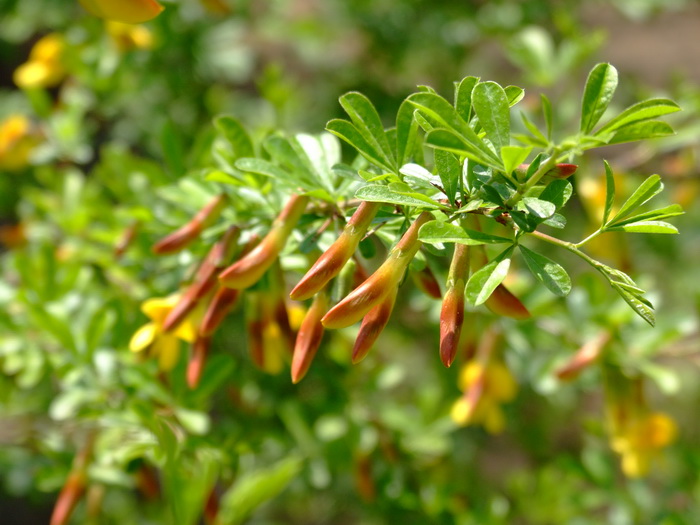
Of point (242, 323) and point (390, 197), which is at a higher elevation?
point (390, 197)

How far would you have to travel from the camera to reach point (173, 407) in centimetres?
88

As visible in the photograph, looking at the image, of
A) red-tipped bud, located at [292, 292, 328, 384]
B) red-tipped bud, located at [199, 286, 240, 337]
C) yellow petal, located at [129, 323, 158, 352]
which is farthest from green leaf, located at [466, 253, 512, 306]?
yellow petal, located at [129, 323, 158, 352]

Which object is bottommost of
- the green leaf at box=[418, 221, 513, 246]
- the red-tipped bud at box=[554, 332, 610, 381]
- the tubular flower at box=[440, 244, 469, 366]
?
the red-tipped bud at box=[554, 332, 610, 381]

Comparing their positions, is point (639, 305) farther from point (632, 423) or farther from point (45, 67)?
point (45, 67)

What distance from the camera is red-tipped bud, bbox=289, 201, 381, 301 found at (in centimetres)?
51

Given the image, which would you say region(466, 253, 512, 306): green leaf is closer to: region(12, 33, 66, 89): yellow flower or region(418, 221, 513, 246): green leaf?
region(418, 221, 513, 246): green leaf

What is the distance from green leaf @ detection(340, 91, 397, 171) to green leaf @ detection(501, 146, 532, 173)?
11 centimetres

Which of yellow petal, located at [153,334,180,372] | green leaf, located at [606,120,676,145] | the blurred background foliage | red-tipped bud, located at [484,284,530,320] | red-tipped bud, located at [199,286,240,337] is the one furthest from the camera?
the blurred background foliage

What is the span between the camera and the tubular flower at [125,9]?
0.58 metres

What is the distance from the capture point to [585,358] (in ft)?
3.04

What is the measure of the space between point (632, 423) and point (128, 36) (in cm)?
112

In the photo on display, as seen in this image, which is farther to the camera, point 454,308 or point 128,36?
point 128,36

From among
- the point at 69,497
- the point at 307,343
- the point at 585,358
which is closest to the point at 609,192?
the point at 307,343

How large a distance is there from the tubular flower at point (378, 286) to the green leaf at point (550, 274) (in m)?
0.08
